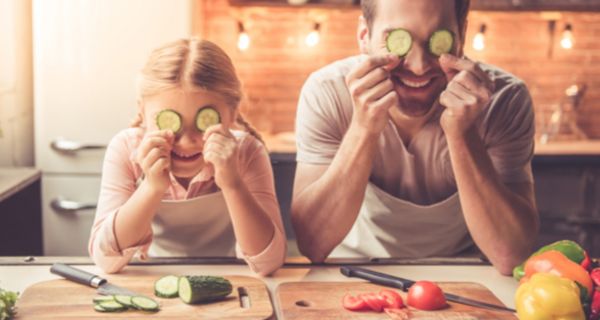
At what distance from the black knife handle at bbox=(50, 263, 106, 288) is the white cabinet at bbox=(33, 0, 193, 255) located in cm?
236

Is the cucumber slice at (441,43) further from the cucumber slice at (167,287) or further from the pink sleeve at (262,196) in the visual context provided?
the cucumber slice at (167,287)

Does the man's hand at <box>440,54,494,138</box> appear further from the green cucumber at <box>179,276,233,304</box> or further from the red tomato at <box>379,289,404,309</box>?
the green cucumber at <box>179,276,233,304</box>

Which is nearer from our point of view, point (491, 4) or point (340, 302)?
point (340, 302)

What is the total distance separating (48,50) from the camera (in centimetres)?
407

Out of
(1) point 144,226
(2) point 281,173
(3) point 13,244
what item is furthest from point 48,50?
(1) point 144,226

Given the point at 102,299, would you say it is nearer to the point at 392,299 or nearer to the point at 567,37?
the point at 392,299

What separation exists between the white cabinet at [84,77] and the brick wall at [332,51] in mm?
765

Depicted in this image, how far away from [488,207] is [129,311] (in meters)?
0.96

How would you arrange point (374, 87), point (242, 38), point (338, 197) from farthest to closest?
point (242, 38), point (338, 197), point (374, 87)

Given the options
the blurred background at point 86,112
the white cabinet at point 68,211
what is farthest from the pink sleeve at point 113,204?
the white cabinet at point 68,211

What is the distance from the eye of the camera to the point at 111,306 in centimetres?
160

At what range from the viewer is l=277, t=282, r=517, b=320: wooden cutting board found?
162cm

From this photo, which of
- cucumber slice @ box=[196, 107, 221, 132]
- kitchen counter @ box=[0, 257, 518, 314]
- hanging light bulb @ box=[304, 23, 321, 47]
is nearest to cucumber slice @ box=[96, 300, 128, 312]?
kitchen counter @ box=[0, 257, 518, 314]

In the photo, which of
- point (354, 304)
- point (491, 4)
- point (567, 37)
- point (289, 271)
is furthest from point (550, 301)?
point (567, 37)
